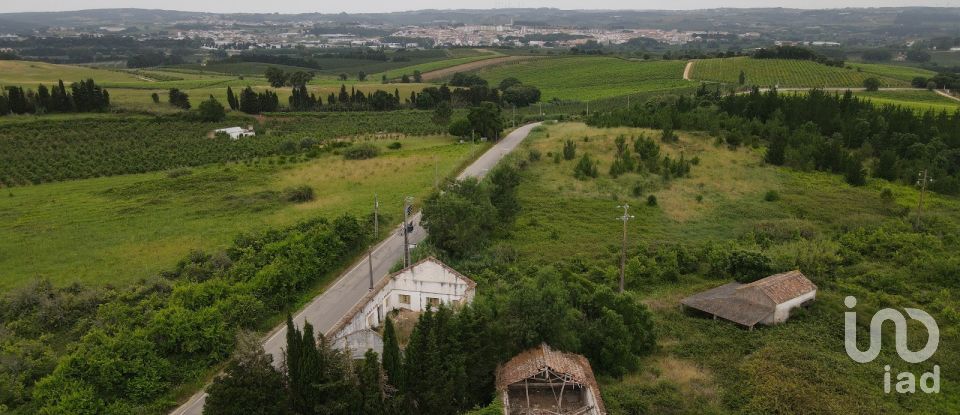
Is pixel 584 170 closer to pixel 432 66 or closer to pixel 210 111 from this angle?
pixel 210 111

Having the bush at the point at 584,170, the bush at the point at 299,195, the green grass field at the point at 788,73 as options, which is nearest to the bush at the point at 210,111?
the bush at the point at 299,195

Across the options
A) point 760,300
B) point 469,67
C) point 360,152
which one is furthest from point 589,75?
point 760,300

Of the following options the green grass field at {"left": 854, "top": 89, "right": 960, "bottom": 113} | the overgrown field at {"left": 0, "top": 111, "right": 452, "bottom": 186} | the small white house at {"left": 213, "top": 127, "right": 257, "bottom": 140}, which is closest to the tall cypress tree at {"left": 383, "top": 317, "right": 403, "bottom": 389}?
the overgrown field at {"left": 0, "top": 111, "right": 452, "bottom": 186}

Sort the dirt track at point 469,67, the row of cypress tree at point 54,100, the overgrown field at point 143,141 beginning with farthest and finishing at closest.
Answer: the dirt track at point 469,67
the row of cypress tree at point 54,100
the overgrown field at point 143,141

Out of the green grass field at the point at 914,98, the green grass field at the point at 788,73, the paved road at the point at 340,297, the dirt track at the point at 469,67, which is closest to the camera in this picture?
the paved road at the point at 340,297

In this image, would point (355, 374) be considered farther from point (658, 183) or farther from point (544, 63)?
point (544, 63)

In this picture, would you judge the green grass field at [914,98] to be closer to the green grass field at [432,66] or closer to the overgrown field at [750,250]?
the overgrown field at [750,250]

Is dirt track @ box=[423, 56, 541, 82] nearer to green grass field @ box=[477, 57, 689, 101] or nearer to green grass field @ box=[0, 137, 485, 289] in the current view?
green grass field @ box=[477, 57, 689, 101]
